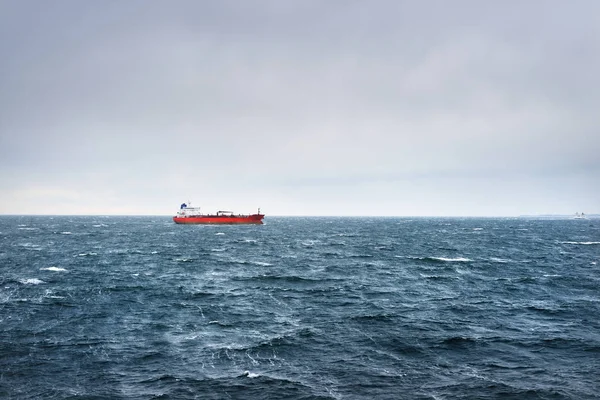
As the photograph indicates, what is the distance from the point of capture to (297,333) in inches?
1312

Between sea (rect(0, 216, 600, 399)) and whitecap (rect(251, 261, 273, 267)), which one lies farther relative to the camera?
whitecap (rect(251, 261, 273, 267))

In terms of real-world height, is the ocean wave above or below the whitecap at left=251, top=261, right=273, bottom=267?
above

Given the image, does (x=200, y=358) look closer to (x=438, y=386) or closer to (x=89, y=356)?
(x=89, y=356)

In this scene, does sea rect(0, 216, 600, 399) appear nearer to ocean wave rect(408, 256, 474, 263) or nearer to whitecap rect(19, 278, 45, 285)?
whitecap rect(19, 278, 45, 285)

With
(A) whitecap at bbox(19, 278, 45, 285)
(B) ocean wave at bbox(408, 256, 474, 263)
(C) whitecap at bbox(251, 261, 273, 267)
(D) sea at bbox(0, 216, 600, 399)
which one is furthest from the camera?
(B) ocean wave at bbox(408, 256, 474, 263)

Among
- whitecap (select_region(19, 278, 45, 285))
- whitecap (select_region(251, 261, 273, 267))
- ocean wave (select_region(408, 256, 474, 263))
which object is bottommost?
whitecap (select_region(19, 278, 45, 285))

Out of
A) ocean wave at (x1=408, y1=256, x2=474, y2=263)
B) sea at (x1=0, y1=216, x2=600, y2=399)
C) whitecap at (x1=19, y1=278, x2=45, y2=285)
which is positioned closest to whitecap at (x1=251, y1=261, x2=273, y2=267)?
sea at (x1=0, y1=216, x2=600, y2=399)

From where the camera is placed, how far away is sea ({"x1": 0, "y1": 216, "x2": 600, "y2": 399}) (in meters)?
23.3

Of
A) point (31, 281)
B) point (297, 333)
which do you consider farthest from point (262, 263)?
point (297, 333)

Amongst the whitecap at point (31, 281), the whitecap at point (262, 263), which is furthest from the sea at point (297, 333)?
the whitecap at point (262, 263)

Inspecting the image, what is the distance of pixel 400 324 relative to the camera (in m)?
36.2

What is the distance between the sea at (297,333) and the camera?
23344 millimetres

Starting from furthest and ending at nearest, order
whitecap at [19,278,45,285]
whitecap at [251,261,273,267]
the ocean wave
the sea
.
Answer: the ocean wave, whitecap at [251,261,273,267], whitecap at [19,278,45,285], the sea

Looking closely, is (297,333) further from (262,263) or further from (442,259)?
(442,259)
